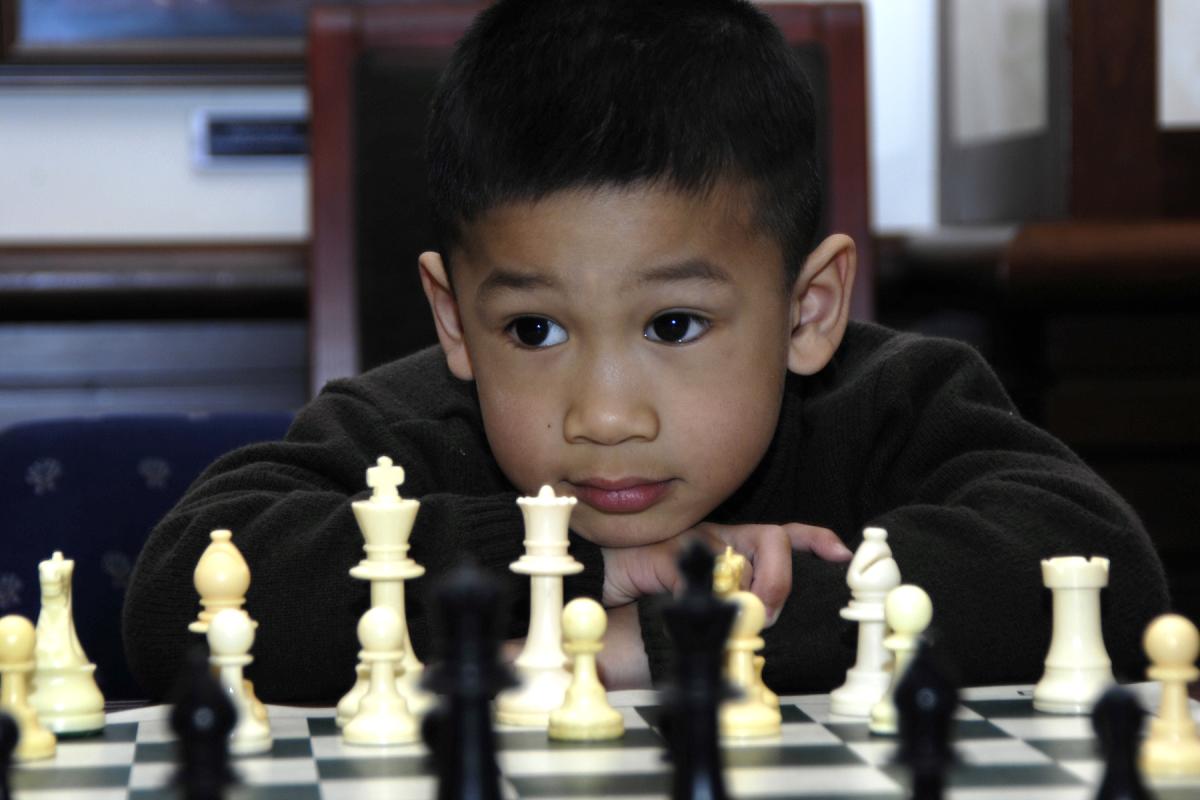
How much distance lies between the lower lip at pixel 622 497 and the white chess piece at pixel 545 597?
10.8 inches

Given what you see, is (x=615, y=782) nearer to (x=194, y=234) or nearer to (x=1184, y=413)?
(x=1184, y=413)

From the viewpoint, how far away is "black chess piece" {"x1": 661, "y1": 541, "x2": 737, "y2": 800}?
0.72 m

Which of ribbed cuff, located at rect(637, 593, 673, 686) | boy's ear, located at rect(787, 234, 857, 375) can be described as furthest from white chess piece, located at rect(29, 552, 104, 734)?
boy's ear, located at rect(787, 234, 857, 375)

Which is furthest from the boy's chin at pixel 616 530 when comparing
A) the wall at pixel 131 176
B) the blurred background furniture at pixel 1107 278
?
the wall at pixel 131 176

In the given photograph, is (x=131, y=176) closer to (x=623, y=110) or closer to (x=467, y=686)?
(x=623, y=110)

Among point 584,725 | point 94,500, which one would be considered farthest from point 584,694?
point 94,500

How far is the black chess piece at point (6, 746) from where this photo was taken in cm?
74

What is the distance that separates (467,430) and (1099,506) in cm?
58

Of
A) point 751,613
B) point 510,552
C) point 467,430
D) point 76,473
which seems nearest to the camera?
point 751,613

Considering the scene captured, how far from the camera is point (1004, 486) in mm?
1397

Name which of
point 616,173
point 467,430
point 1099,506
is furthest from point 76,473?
point 1099,506

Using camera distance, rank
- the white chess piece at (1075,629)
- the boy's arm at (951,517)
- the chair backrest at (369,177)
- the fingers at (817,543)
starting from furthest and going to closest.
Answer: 1. the chair backrest at (369,177)
2. the fingers at (817,543)
3. the boy's arm at (951,517)
4. the white chess piece at (1075,629)

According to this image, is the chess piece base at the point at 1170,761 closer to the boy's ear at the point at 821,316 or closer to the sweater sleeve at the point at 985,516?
the sweater sleeve at the point at 985,516

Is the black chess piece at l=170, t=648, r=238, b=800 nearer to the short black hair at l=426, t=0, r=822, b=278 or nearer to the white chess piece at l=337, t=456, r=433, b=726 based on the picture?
the white chess piece at l=337, t=456, r=433, b=726
